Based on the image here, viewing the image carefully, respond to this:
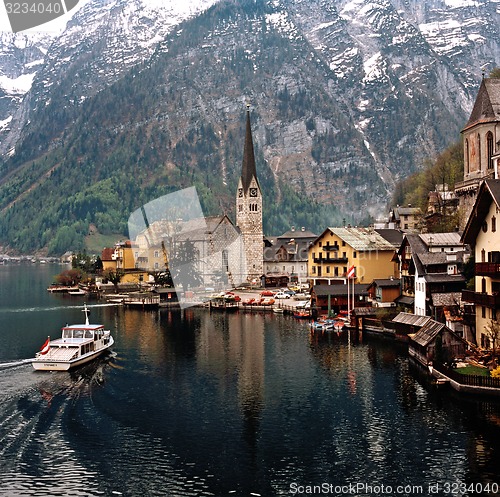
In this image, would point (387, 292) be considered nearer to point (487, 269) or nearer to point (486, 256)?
point (486, 256)

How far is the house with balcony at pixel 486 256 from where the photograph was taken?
4875 cm

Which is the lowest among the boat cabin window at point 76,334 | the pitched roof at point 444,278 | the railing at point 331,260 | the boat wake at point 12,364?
the boat wake at point 12,364

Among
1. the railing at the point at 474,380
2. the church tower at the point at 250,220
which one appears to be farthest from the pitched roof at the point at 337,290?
the church tower at the point at 250,220

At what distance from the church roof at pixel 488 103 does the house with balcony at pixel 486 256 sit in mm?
24514

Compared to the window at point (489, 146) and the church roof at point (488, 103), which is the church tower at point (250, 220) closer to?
the window at point (489, 146)

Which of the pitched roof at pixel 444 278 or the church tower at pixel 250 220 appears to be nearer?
the pitched roof at pixel 444 278

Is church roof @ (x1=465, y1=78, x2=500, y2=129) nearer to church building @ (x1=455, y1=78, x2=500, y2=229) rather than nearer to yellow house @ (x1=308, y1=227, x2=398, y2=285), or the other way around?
church building @ (x1=455, y1=78, x2=500, y2=229)

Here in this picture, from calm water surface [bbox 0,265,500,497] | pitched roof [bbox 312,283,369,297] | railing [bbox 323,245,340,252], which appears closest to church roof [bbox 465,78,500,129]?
pitched roof [bbox 312,283,369,297]

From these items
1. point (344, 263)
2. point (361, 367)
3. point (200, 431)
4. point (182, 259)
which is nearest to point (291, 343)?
point (361, 367)

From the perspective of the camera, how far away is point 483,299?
49719mm

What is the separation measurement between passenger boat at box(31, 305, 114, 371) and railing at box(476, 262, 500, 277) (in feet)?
106

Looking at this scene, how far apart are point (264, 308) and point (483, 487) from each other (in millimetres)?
68071

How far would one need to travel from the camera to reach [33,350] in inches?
2594

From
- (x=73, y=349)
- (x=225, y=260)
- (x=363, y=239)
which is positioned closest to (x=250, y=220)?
(x=225, y=260)
